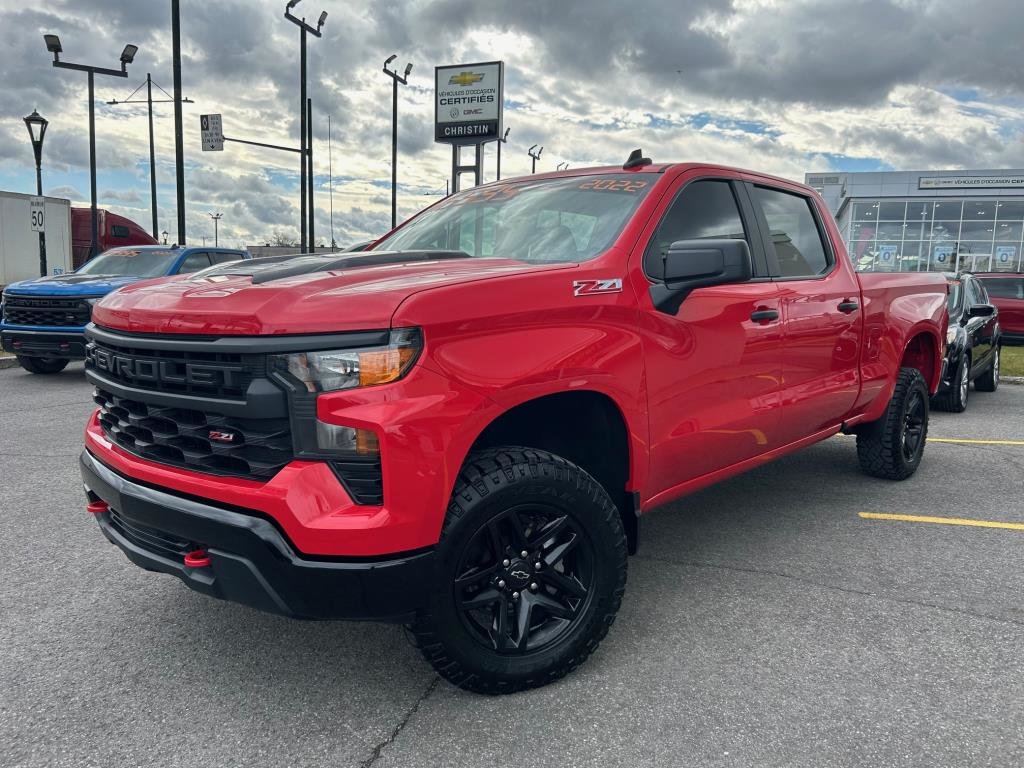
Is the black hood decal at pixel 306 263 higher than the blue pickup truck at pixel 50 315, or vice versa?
the black hood decal at pixel 306 263

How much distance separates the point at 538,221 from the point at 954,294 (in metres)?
7.41

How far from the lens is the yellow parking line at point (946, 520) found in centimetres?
449

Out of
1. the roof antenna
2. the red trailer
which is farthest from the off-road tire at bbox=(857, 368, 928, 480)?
the red trailer

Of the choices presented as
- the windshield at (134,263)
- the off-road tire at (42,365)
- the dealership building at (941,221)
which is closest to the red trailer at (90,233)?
the windshield at (134,263)

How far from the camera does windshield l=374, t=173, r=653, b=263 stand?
3209mm

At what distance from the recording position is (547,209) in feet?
11.5

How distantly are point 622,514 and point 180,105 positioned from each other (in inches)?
680

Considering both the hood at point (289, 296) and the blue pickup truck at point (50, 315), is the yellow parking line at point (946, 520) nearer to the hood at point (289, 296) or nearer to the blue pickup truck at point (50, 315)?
the hood at point (289, 296)

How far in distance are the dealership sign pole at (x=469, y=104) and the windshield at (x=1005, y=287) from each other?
13.0 metres

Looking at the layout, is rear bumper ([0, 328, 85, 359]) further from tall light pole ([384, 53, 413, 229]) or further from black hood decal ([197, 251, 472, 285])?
tall light pole ([384, 53, 413, 229])

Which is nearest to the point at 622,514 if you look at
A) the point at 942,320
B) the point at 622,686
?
the point at 622,686

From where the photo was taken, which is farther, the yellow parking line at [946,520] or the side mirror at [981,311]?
the side mirror at [981,311]

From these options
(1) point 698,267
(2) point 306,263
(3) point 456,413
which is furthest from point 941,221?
(3) point 456,413

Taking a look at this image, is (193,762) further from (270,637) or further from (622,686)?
(622,686)
